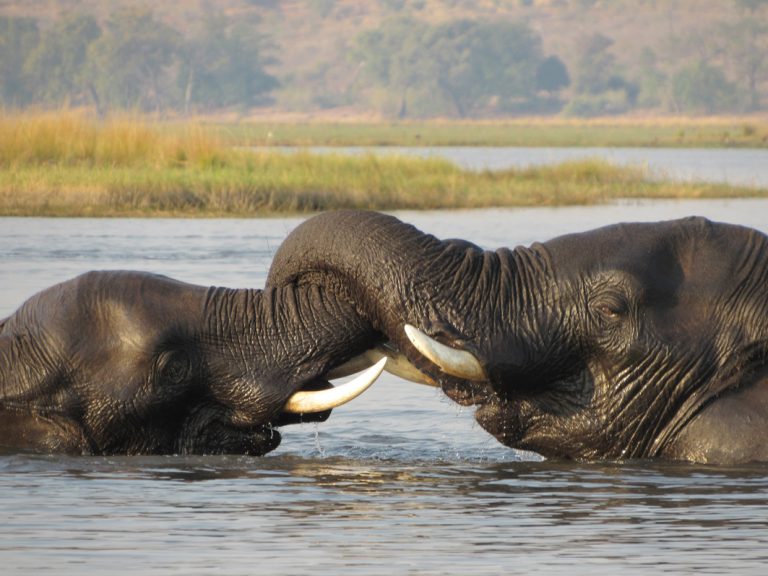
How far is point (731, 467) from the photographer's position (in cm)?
738

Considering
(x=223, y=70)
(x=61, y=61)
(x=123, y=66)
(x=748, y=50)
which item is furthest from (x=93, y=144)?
(x=748, y=50)

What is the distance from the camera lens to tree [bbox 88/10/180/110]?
104500mm

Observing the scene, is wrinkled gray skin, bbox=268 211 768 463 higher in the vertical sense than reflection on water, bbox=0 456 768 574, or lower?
higher

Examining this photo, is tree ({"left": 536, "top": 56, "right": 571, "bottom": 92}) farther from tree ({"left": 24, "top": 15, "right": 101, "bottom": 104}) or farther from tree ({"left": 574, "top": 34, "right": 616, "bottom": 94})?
tree ({"left": 24, "top": 15, "right": 101, "bottom": 104})

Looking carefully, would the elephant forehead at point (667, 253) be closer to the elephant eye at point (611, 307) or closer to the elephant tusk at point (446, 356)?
the elephant eye at point (611, 307)

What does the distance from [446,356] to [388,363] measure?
0.42 metres

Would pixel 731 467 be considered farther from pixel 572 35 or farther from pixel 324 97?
pixel 572 35

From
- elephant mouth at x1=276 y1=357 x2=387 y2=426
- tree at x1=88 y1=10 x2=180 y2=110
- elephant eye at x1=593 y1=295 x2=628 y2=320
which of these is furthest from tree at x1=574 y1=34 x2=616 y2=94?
elephant mouth at x1=276 y1=357 x2=387 y2=426

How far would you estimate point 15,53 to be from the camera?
111688 mm

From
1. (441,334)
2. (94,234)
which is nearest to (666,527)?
(441,334)

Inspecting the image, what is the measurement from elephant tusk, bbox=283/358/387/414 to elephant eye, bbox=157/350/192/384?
44cm

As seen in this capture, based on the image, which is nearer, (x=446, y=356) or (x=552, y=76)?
(x=446, y=356)

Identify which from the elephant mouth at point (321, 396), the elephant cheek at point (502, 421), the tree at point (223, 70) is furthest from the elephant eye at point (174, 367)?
the tree at point (223, 70)

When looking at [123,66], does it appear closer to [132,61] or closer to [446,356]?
[132,61]
